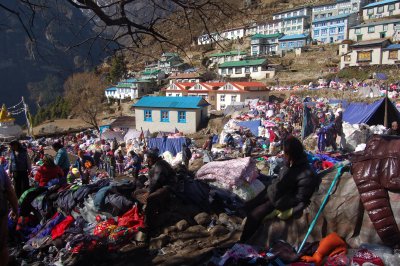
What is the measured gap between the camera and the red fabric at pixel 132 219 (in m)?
4.56

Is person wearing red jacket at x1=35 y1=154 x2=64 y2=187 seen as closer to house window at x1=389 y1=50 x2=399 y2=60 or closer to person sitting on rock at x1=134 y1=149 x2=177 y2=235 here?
person sitting on rock at x1=134 y1=149 x2=177 y2=235

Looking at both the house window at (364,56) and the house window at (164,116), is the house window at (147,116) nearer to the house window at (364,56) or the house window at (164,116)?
the house window at (164,116)

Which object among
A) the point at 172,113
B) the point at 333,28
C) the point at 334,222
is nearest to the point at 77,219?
the point at 334,222

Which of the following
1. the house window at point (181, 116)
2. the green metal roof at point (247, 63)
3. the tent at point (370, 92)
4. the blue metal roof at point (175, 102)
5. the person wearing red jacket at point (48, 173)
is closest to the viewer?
the person wearing red jacket at point (48, 173)

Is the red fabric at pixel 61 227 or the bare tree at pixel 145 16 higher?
the bare tree at pixel 145 16

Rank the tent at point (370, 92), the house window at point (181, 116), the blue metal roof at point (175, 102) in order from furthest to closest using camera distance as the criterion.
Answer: the house window at point (181, 116)
the blue metal roof at point (175, 102)
the tent at point (370, 92)

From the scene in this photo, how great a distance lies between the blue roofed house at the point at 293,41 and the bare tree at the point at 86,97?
29.5 meters

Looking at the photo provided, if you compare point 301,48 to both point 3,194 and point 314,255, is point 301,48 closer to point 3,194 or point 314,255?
point 314,255

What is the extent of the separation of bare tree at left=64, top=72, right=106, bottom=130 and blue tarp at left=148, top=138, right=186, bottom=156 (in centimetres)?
2213

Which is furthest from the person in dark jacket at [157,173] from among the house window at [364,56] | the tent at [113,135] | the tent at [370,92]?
the house window at [364,56]

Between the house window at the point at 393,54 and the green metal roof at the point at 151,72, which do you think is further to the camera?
the green metal roof at the point at 151,72

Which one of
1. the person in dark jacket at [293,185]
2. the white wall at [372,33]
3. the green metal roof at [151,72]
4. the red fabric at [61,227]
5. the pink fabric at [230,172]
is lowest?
the red fabric at [61,227]

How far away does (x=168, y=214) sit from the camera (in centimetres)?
461

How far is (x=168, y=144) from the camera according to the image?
17031mm
